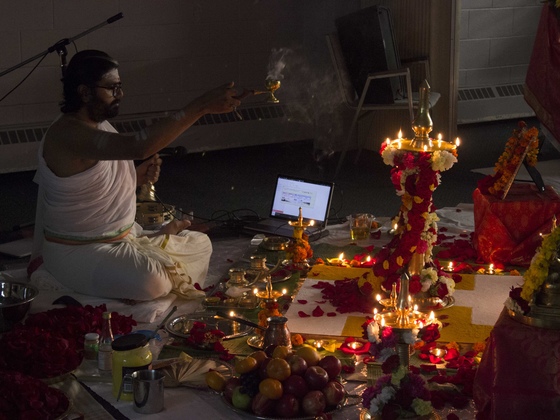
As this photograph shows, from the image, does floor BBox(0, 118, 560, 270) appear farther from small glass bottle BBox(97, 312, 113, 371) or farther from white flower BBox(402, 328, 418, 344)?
white flower BBox(402, 328, 418, 344)

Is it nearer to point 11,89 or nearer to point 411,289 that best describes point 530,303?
point 411,289

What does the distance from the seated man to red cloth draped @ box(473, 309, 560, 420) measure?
1742 millimetres

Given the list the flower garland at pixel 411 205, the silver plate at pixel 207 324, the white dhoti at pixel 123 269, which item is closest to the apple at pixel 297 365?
the silver plate at pixel 207 324

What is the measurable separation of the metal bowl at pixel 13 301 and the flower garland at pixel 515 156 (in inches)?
86.6

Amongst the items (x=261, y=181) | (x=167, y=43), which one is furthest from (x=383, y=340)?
(x=167, y=43)

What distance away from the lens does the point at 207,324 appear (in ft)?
11.9

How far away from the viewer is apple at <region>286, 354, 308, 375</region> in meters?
2.82

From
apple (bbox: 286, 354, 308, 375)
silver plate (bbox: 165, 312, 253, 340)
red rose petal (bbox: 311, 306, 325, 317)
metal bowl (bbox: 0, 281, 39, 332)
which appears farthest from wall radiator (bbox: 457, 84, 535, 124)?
apple (bbox: 286, 354, 308, 375)

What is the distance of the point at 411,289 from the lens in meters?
3.74

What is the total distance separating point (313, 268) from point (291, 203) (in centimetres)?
68

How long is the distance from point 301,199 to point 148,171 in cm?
86

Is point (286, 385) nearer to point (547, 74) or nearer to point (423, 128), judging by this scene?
point (423, 128)

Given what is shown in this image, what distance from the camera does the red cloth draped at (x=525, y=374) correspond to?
2586 mm

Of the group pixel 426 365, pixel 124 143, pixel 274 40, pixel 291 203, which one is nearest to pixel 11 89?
pixel 274 40
